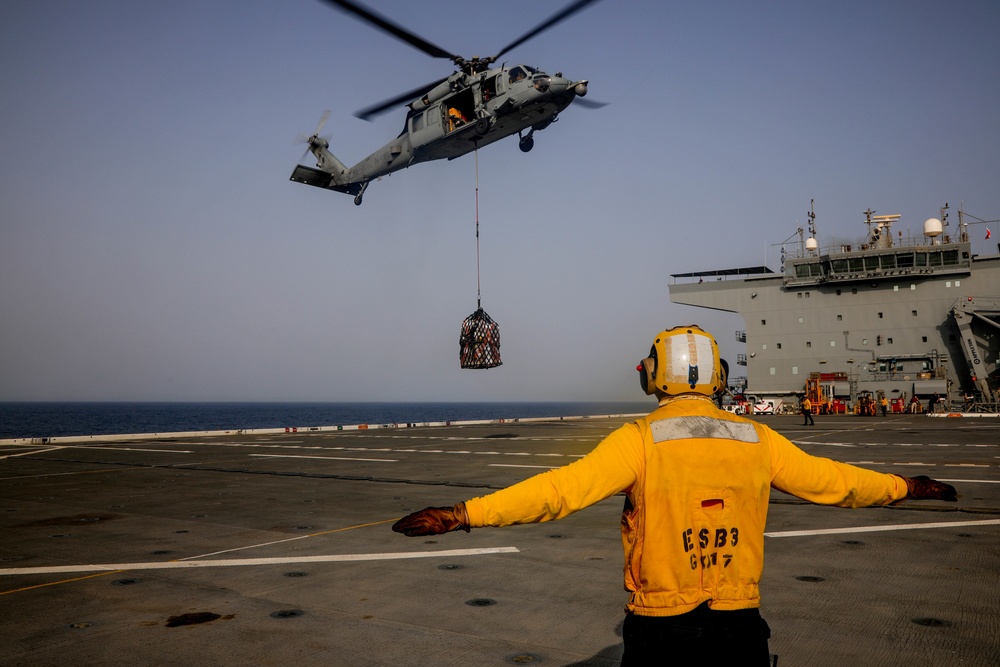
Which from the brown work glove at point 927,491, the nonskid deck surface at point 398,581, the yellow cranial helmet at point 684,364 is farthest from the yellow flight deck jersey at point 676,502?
the nonskid deck surface at point 398,581

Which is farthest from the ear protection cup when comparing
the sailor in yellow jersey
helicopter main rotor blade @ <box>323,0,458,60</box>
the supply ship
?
the supply ship

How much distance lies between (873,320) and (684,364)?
53556 millimetres

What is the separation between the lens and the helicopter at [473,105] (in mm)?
21797

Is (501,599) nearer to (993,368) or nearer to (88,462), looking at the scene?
(88,462)

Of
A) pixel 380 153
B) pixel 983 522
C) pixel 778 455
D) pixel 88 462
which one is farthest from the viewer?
pixel 380 153

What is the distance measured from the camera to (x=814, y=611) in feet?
20.9

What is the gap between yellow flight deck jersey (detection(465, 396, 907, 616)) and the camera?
301 centimetres

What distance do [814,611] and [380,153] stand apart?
80.7ft

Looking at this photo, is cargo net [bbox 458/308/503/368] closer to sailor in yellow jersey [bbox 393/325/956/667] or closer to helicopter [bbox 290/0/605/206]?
helicopter [bbox 290/0/605/206]

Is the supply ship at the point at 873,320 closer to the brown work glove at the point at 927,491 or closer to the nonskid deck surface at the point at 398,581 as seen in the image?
the nonskid deck surface at the point at 398,581

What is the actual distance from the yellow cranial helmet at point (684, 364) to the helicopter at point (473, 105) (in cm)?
1751

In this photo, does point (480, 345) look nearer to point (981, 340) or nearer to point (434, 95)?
point (434, 95)

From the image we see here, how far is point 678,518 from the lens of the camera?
9.95 ft

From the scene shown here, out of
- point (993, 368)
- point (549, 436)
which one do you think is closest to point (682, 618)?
point (549, 436)
